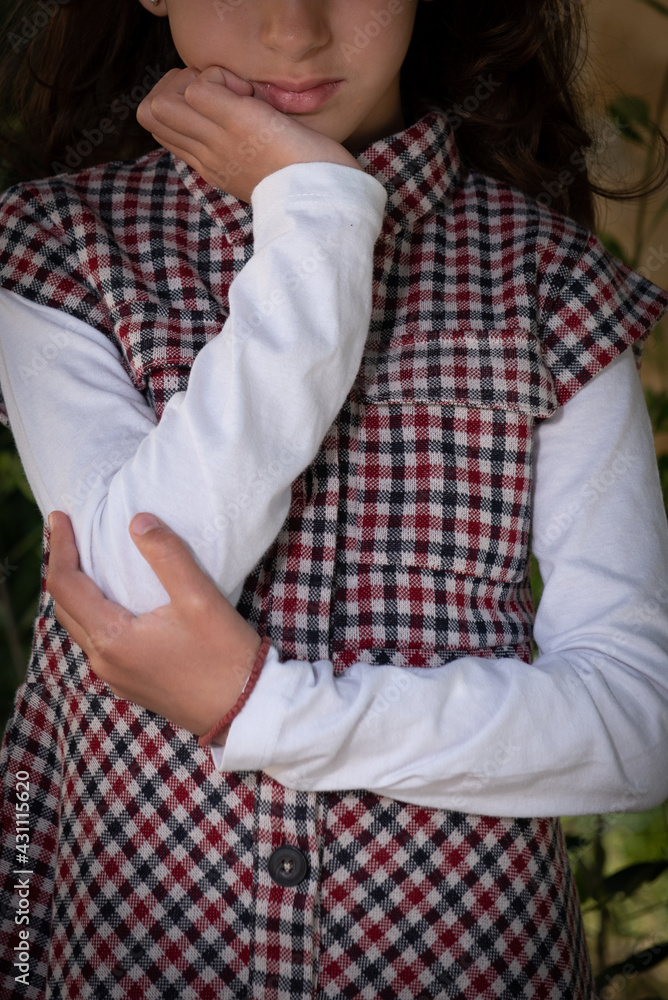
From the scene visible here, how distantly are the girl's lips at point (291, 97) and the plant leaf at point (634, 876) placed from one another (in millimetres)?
1356

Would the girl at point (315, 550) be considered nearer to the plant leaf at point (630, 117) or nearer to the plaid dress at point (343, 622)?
the plaid dress at point (343, 622)

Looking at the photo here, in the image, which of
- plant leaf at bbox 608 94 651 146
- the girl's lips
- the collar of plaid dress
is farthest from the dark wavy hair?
plant leaf at bbox 608 94 651 146

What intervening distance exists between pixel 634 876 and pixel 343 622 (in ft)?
3.49

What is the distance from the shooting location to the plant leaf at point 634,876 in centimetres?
160

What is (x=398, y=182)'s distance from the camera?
923 mm

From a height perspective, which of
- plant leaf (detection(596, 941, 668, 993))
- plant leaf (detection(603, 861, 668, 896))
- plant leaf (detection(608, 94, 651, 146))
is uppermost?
plant leaf (detection(608, 94, 651, 146))

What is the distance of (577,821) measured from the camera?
175cm

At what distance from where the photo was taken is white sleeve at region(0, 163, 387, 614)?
0.71 metres

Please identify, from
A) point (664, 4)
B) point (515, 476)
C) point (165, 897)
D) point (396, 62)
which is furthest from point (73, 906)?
point (664, 4)

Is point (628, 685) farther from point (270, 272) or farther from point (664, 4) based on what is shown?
point (664, 4)

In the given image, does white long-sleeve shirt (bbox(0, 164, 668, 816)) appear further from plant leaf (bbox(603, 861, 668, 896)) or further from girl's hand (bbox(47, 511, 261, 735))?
plant leaf (bbox(603, 861, 668, 896))

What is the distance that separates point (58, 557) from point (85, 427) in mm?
112

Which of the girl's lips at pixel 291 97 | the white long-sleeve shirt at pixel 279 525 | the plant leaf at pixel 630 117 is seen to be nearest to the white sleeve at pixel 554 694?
the white long-sleeve shirt at pixel 279 525

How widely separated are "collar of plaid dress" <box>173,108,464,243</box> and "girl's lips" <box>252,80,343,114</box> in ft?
0.28
